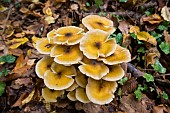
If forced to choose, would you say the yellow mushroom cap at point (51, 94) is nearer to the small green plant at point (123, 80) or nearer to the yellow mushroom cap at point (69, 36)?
the yellow mushroom cap at point (69, 36)

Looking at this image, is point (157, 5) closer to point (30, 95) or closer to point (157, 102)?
point (157, 102)

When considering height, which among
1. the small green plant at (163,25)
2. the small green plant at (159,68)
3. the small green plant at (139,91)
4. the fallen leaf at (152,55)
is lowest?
the small green plant at (139,91)

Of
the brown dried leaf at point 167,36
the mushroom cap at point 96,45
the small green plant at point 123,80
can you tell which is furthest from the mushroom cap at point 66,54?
the brown dried leaf at point 167,36

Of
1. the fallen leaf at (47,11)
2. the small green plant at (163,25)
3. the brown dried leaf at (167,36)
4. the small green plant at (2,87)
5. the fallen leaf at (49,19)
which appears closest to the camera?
the small green plant at (2,87)

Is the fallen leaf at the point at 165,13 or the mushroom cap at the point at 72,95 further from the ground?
the fallen leaf at the point at 165,13

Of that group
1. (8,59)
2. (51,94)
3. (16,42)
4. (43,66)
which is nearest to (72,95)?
(51,94)

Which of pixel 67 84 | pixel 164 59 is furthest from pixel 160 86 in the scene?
pixel 67 84

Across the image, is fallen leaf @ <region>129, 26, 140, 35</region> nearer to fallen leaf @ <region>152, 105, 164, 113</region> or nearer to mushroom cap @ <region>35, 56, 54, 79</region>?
fallen leaf @ <region>152, 105, 164, 113</region>
